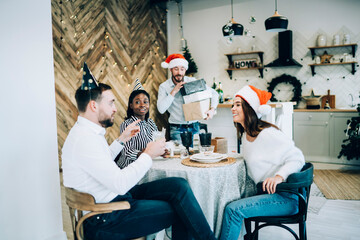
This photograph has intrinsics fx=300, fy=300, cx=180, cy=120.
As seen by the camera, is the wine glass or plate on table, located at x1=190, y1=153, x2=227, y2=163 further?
the wine glass

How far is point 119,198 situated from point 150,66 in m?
4.73

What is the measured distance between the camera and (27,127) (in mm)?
2062

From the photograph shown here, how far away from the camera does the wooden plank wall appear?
4.24 meters

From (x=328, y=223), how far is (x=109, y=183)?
225 centimetres

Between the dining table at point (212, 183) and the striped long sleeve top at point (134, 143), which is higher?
the striped long sleeve top at point (134, 143)

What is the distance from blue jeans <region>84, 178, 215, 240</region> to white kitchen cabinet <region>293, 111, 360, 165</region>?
3.91 metres

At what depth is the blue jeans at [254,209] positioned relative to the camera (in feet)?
5.74

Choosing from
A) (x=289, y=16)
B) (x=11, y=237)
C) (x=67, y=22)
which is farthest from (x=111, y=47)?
(x=11, y=237)

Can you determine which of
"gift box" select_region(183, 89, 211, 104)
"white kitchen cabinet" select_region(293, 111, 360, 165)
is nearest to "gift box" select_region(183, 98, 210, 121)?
"gift box" select_region(183, 89, 211, 104)

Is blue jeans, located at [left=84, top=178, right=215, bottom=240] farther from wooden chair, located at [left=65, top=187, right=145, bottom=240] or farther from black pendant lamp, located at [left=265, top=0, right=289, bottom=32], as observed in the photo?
black pendant lamp, located at [left=265, top=0, right=289, bottom=32]

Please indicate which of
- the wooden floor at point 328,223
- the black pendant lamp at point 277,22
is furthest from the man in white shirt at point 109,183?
the black pendant lamp at point 277,22

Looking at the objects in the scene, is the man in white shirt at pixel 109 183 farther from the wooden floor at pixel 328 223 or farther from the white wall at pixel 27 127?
the wooden floor at pixel 328 223

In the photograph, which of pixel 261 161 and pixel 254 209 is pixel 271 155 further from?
pixel 254 209

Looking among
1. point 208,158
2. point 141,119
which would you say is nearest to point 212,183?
point 208,158
